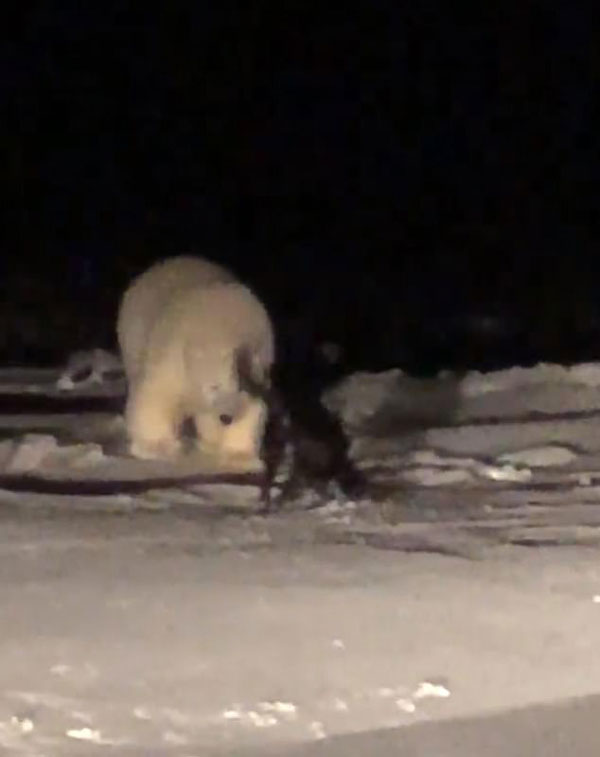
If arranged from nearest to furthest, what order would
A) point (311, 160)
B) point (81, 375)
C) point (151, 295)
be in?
point (151, 295), point (81, 375), point (311, 160)

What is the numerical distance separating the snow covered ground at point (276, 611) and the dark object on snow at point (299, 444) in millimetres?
58

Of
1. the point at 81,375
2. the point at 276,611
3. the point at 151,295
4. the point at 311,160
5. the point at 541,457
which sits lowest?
the point at 276,611

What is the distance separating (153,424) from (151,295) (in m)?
0.24

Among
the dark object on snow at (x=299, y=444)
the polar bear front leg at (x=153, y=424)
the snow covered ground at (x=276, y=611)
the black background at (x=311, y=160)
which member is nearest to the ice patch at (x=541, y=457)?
the snow covered ground at (x=276, y=611)

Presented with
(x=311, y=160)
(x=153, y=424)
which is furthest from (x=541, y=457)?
(x=311, y=160)

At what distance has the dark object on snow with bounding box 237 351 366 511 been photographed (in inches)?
78.9

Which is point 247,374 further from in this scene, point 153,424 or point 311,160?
point 311,160

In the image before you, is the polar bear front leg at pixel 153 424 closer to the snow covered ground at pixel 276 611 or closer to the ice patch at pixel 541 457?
the snow covered ground at pixel 276 611

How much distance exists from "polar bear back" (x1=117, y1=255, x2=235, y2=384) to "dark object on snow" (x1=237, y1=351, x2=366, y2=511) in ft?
0.64

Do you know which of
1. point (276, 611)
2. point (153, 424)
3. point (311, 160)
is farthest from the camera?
point (311, 160)

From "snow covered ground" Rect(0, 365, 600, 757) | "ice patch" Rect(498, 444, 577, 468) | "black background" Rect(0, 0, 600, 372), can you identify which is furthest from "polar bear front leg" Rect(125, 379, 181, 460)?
"black background" Rect(0, 0, 600, 372)

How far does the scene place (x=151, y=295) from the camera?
2268mm

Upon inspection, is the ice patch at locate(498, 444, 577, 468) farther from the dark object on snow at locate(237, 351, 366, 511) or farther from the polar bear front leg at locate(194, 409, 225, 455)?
the polar bear front leg at locate(194, 409, 225, 455)

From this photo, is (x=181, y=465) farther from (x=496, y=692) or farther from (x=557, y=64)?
(x=557, y=64)
